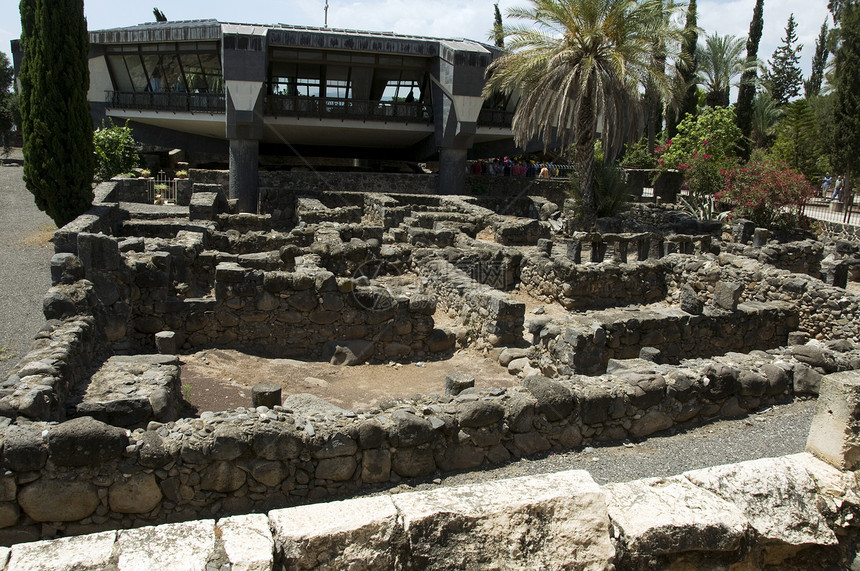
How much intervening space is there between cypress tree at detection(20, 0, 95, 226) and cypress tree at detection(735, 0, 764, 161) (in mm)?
34480

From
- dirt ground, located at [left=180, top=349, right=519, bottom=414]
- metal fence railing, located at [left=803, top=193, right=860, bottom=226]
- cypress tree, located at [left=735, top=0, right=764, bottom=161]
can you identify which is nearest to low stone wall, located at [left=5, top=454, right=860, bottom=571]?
dirt ground, located at [left=180, top=349, right=519, bottom=414]

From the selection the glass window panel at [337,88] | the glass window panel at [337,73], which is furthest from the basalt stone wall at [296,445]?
the glass window panel at [337,88]

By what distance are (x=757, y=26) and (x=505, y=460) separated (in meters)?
43.0

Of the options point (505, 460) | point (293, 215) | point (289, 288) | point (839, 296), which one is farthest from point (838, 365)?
point (293, 215)

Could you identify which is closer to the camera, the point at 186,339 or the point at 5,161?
the point at 186,339

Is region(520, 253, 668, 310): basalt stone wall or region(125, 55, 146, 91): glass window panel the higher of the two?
region(125, 55, 146, 91): glass window panel

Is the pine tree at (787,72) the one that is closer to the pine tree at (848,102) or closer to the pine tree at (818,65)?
the pine tree at (818,65)

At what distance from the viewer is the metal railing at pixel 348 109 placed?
97.3ft

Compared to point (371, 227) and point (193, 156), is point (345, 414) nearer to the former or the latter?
point (371, 227)

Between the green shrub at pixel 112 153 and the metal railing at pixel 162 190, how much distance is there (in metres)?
1.29

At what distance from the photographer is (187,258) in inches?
507

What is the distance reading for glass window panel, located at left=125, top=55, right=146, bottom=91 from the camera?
3086 cm

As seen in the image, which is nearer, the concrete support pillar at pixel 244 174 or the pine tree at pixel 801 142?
the concrete support pillar at pixel 244 174

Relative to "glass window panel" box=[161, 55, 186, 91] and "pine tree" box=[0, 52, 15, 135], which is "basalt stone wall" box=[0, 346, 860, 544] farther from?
"pine tree" box=[0, 52, 15, 135]
